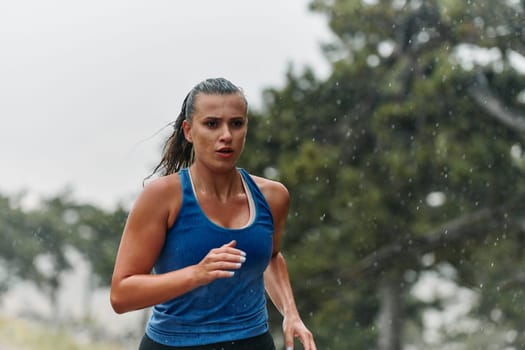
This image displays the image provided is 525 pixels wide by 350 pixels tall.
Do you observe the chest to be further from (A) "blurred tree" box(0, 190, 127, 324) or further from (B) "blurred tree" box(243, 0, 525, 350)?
(A) "blurred tree" box(0, 190, 127, 324)

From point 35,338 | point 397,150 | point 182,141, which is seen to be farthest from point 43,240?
point 182,141

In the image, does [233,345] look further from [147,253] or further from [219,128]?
[219,128]

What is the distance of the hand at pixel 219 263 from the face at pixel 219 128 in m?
0.24

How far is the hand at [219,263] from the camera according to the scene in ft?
5.65

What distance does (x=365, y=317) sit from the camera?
12781mm

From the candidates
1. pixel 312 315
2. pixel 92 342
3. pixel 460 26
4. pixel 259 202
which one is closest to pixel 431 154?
pixel 460 26

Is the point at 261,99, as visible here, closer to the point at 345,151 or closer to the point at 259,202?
the point at 345,151

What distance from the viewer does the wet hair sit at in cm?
195

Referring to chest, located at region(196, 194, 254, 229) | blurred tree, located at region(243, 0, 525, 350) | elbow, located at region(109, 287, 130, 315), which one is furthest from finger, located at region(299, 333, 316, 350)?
blurred tree, located at region(243, 0, 525, 350)

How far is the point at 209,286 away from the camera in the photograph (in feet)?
6.28

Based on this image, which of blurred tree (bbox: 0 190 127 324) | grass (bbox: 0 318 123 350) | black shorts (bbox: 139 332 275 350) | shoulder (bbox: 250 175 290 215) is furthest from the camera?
grass (bbox: 0 318 123 350)

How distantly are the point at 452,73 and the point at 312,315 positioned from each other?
120 inches

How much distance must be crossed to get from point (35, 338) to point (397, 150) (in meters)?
10.1

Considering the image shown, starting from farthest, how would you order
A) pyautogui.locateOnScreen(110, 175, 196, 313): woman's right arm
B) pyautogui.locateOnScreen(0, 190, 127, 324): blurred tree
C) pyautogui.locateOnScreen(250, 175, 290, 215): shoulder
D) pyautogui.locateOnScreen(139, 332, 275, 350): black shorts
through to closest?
pyautogui.locateOnScreen(0, 190, 127, 324): blurred tree
pyautogui.locateOnScreen(250, 175, 290, 215): shoulder
pyautogui.locateOnScreen(139, 332, 275, 350): black shorts
pyautogui.locateOnScreen(110, 175, 196, 313): woman's right arm
